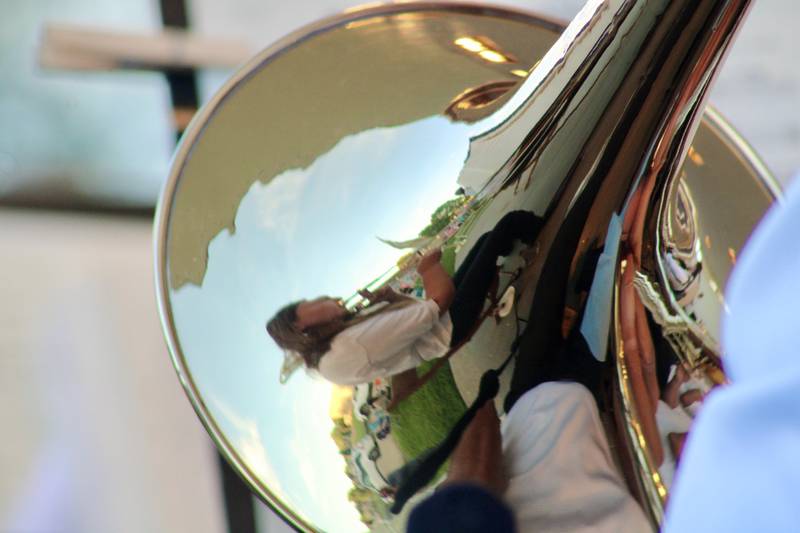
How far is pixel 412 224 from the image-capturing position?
0.24 metres

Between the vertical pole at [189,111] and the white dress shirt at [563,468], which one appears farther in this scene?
the vertical pole at [189,111]

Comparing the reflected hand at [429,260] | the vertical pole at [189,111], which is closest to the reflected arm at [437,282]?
the reflected hand at [429,260]

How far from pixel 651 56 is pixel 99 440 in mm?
559

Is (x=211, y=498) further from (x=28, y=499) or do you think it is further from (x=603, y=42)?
(x=603, y=42)

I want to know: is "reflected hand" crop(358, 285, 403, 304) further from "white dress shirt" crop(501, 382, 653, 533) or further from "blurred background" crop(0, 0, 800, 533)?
"blurred background" crop(0, 0, 800, 533)

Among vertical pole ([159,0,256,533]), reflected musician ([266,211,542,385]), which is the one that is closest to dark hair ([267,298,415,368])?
reflected musician ([266,211,542,385])

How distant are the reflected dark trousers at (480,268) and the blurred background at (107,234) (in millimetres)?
405

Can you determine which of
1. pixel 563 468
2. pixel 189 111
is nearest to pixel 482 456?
pixel 563 468

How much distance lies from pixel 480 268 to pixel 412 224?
0.03 metres

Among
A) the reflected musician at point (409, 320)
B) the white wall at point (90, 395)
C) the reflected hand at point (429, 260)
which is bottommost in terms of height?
the white wall at point (90, 395)

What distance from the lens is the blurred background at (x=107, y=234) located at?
0.60 metres

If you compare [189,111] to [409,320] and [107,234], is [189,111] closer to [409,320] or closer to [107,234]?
[107,234]

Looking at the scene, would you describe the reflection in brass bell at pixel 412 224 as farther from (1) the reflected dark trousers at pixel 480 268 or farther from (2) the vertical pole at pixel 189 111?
(2) the vertical pole at pixel 189 111

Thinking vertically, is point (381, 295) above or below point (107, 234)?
above
